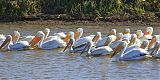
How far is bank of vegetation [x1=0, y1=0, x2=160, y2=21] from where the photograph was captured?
28.8 meters

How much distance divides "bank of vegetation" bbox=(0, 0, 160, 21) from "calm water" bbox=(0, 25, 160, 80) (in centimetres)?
882

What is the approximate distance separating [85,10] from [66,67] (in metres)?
12.5

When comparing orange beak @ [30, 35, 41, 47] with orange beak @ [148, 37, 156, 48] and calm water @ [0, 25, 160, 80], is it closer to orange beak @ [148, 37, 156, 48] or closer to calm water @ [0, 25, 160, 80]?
calm water @ [0, 25, 160, 80]

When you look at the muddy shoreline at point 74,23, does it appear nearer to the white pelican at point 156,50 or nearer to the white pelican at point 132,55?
the white pelican at point 156,50

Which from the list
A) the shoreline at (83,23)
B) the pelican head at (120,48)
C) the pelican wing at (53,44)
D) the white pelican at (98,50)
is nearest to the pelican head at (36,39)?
the pelican wing at (53,44)

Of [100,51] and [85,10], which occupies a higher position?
[100,51]

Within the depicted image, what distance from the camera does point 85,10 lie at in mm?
29078

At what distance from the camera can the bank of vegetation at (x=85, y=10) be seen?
28.8 m

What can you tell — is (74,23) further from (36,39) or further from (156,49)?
(156,49)

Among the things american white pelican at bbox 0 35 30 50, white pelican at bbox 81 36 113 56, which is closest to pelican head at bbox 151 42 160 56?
white pelican at bbox 81 36 113 56

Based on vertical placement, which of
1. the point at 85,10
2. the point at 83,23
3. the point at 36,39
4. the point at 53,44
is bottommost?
the point at 83,23

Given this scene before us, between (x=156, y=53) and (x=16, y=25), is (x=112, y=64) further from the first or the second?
(x=16, y=25)

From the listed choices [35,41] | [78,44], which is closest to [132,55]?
[78,44]

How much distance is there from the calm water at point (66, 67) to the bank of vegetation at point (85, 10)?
8.82 meters
